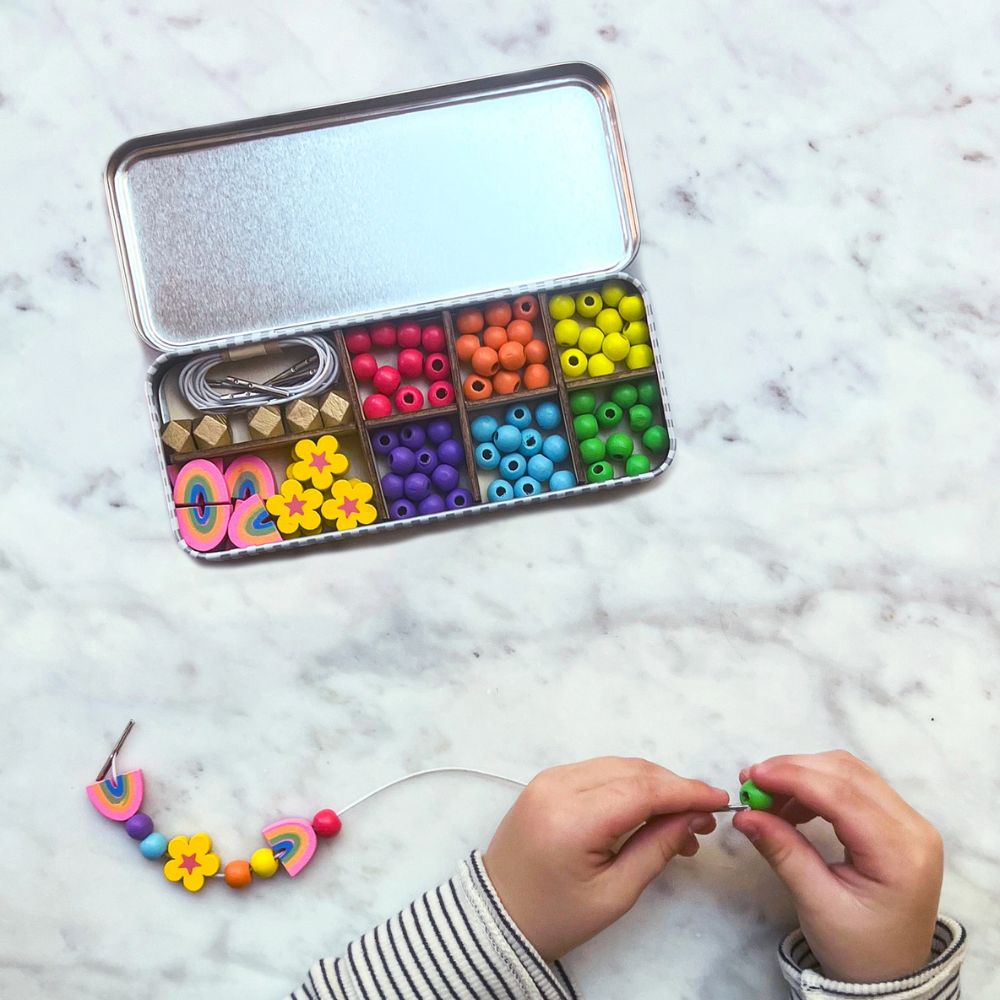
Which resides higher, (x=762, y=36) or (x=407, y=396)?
(x=762, y=36)

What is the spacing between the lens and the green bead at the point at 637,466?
1.01 m

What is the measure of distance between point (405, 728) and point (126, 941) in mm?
371

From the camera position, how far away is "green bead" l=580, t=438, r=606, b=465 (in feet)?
3.31

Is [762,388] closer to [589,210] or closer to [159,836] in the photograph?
[589,210]

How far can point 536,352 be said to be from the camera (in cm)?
101

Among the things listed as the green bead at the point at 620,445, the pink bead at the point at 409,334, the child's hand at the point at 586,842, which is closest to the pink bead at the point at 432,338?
the pink bead at the point at 409,334

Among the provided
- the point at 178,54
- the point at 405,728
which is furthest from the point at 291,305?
the point at 405,728

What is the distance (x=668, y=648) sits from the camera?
100cm

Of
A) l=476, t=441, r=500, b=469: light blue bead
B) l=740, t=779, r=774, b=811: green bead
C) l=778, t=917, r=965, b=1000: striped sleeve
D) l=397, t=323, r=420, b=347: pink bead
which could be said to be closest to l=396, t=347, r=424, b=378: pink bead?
l=397, t=323, r=420, b=347: pink bead

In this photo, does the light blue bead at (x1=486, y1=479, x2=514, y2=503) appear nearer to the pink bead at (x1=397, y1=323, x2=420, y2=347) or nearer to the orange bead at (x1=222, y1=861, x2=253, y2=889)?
the pink bead at (x1=397, y1=323, x2=420, y2=347)

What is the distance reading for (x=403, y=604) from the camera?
3.32 ft

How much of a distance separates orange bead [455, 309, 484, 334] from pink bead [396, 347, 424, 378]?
6 cm

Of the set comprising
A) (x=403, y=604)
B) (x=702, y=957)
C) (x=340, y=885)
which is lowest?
(x=702, y=957)

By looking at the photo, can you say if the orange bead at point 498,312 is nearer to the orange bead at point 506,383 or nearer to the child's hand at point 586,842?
the orange bead at point 506,383
